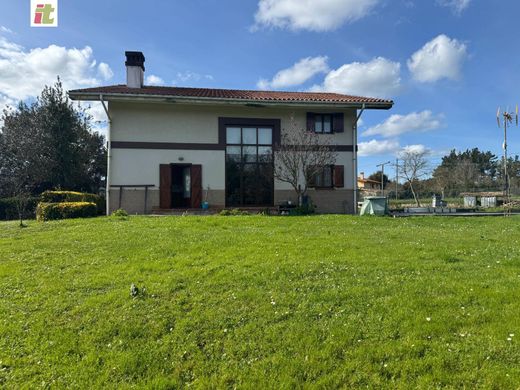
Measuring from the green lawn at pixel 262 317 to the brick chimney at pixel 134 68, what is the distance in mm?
12848

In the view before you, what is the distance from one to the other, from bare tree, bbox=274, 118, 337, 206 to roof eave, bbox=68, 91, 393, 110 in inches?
47.0

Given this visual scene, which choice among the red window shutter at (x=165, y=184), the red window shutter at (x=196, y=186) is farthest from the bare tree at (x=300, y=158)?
the red window shutter at (x=165, y=184)

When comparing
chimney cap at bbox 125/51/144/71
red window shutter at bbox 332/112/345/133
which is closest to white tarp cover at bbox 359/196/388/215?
red window shutter at bbox 332/112/345/133

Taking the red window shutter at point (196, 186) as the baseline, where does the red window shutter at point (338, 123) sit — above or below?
above

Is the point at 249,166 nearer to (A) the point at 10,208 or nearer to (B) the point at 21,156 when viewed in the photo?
(A) the point at 10,208

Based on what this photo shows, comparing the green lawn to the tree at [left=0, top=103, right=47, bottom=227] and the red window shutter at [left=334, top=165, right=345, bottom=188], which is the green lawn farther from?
the tree at [left=0, top=103, right=47, bottom=227]

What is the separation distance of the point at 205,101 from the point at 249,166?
3.54 meters

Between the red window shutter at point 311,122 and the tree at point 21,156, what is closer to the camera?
the red window shutter at point 311,122

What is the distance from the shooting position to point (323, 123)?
17.2 metres

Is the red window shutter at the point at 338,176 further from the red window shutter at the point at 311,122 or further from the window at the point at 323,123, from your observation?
the red window shutter at the point at 311,122

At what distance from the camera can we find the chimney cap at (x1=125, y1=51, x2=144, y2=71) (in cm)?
1716

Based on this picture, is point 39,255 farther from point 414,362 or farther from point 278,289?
point 414,362

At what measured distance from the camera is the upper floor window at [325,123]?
17000 millimetres

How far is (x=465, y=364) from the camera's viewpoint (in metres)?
2.84
